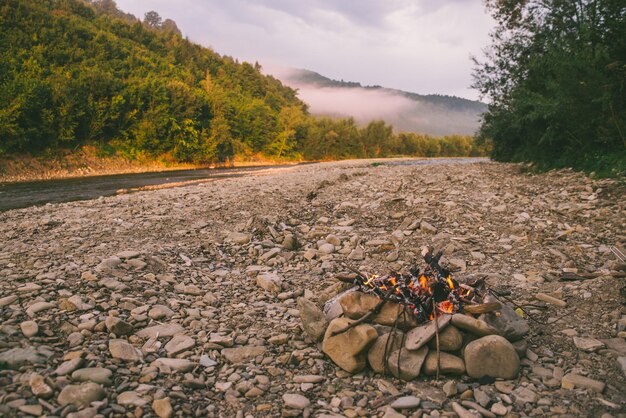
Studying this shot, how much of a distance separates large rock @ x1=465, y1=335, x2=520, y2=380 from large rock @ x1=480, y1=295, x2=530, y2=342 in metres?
0.32

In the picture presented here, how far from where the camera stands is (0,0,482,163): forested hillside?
30953mm

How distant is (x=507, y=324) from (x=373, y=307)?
1443mm

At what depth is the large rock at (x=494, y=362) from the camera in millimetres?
3299

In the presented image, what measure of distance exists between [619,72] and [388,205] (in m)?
10.5

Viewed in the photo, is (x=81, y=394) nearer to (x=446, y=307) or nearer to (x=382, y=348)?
(x=382, y=348)

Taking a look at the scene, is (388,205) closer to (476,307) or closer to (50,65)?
(476,307)

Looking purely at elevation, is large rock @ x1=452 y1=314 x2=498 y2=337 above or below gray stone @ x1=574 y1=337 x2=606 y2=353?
above

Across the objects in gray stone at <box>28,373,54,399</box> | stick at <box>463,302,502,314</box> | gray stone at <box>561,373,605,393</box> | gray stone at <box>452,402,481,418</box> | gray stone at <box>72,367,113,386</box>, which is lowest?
gray stone at <box>452,402,481,418</box>

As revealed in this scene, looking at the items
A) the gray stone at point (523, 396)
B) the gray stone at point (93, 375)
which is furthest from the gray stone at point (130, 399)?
the gray stone at point (523, 396)

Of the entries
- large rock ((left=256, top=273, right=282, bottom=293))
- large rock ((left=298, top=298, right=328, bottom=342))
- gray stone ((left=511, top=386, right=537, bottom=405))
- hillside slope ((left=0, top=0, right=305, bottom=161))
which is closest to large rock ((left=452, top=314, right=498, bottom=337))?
gray stone ((left=511, top=386, right=537, bottom=405))

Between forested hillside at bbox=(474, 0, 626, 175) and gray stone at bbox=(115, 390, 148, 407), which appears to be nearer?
gray stone at bbox=(115, 390, 148, 407)

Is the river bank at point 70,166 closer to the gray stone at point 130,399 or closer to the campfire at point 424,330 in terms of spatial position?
the gray stone at point 130,399

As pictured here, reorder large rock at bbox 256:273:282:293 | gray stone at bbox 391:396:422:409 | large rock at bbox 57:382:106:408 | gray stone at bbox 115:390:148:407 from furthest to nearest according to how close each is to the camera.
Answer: large rock at bbox 256:273:282:293
gray stone at bbox 391:396:422:409
gray stone at bbox 115:390:148:407
large rock at bbox 57:382:106:408

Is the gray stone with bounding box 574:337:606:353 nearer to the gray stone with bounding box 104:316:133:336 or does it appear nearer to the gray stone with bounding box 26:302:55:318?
the gray stone with bounding box 104:316:133:336
